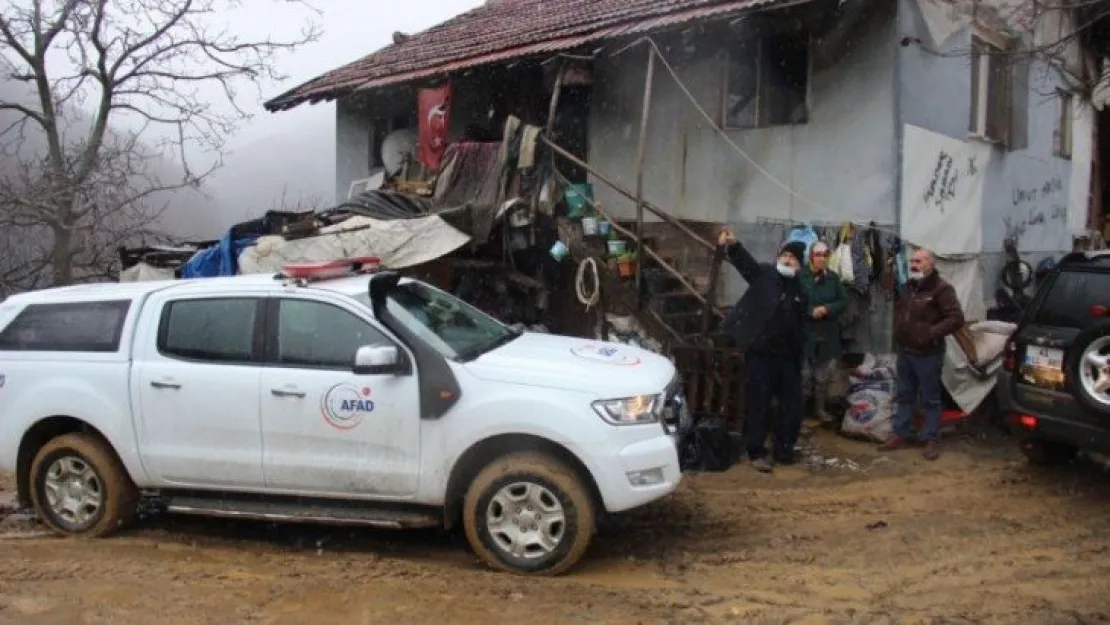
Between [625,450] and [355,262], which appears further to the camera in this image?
[355,262]

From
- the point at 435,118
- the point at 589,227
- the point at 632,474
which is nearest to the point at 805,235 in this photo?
the point at 589,227

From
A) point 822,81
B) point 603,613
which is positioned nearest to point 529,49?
point 822,81

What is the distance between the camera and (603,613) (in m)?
4.15

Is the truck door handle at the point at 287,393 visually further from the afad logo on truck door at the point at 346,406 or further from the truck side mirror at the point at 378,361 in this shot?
the truck side mirror at the point at 378,361

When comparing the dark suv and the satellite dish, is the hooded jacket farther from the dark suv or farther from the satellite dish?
the satellite dish

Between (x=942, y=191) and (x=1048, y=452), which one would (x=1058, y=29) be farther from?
(x=1048, y=452)

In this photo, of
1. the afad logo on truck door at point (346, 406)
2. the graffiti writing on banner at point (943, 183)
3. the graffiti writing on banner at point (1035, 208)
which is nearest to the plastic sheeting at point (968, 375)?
the graffiti writing on banner at point (943, 183)

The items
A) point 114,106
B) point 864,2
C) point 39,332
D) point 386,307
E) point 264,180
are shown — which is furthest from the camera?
point 264,180

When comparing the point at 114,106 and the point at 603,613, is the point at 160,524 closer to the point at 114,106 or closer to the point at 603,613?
the point at 603,613

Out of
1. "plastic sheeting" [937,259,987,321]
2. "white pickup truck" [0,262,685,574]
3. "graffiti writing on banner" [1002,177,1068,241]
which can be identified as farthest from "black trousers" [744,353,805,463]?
"graffiti writing on banner" [1002,177,1068,241]

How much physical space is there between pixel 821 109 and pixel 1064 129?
493cm

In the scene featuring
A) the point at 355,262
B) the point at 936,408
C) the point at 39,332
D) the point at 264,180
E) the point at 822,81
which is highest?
the point at 264,180

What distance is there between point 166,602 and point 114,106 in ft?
34.0

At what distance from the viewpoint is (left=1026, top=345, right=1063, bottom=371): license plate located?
5.66m
